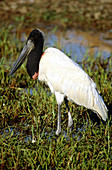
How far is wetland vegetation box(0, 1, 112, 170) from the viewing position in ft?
11.9

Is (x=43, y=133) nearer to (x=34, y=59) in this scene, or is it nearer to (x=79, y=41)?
(x=34, y=59)

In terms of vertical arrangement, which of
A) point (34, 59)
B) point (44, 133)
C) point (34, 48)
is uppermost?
point (34, 48)

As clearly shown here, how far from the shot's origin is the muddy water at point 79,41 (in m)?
8.19

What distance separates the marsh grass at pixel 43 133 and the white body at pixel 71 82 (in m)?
0.31

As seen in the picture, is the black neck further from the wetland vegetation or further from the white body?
the wetland vegetation

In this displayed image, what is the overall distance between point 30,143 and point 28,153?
0.36 m

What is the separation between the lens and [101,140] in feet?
14.0

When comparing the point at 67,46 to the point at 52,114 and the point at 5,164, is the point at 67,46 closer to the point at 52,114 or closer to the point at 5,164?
the point at 52,114

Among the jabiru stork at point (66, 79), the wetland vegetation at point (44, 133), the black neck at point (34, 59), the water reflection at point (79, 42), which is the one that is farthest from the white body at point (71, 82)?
the water reflection at point (79, 42)

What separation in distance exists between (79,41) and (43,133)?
5347 mm

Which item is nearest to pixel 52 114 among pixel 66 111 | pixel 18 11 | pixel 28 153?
pixel 66 111

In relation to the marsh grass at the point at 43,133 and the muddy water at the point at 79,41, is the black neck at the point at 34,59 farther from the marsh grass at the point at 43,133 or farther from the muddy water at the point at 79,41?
the muddy water at the point at 79,41

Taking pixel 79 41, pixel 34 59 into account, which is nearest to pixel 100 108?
pixel 34 59

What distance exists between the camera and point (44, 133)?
14.9 ft
